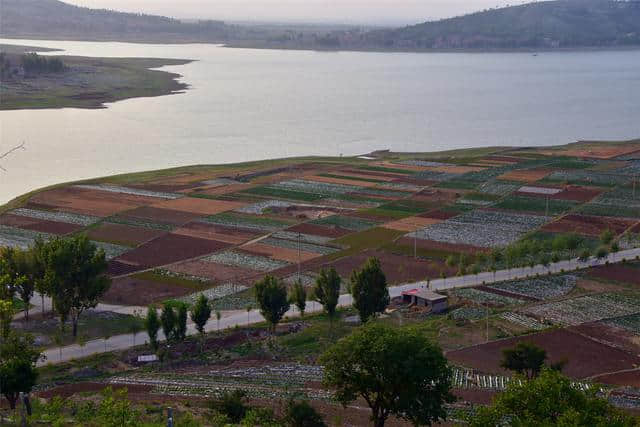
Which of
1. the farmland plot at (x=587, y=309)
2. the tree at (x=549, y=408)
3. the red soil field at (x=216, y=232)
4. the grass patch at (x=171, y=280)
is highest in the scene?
the tree at (x=549, y=408)

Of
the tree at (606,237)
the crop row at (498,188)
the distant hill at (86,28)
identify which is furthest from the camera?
the distant hill at (86,28)

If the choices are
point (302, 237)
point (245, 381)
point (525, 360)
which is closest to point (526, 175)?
point (302, 237)

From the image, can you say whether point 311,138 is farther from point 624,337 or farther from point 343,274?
point 624,337

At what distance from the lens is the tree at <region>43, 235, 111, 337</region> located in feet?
68.3

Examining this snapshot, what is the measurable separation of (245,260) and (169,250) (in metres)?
3.12

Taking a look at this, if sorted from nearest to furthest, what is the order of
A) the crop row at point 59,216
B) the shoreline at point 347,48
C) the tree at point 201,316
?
the tree at point 201,316 → the crop row at point 59,216 → the shoreline at point 347,48

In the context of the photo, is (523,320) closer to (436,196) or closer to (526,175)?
(436,196)

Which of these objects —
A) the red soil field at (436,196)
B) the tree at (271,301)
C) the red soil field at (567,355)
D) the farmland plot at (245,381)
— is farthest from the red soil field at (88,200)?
the red soil field at (567,355)

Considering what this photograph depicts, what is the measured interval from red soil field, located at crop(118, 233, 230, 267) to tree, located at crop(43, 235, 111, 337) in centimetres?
650

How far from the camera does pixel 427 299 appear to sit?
76.3ft

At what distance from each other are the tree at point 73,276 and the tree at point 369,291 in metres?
6.61

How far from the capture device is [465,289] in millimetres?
25312

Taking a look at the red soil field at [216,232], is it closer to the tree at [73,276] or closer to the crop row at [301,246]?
the crop row at [301,246]

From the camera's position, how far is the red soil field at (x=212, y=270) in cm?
2664
